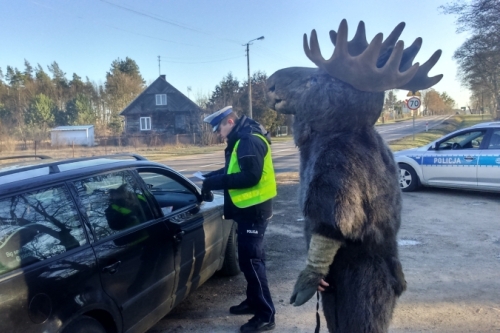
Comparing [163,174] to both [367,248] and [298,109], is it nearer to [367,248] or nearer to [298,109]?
[298,109]

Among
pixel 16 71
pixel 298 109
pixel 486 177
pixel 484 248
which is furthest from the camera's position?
pixel 16 71

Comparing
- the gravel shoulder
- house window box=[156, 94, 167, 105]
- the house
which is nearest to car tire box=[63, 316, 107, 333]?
the gravel shoulder

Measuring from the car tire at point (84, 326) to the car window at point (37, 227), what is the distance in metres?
0.43

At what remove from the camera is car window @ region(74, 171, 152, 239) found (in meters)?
2.86

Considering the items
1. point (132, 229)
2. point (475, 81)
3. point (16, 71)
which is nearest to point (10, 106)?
point (16, 71)

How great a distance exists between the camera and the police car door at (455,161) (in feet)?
28.7

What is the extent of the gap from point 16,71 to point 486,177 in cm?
7055

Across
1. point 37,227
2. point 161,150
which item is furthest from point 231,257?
point 161,150

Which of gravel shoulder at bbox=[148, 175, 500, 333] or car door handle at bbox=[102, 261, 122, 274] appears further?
gravel shoulder at bbox=[148, 175, 500, 333]

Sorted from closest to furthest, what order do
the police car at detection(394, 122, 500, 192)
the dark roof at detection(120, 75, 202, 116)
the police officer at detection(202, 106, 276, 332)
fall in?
the police officer at detection(202, 106, 276, 332)
the police car at detection(394, 122, 500, 192)
the dark roof at detection(120, 75, 202, 116)

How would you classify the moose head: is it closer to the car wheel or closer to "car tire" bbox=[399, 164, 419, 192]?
the car wheel

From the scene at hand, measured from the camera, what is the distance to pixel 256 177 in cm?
332

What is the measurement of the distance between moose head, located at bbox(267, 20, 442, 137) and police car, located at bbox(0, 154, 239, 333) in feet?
5.22

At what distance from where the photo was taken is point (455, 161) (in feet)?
29.3
